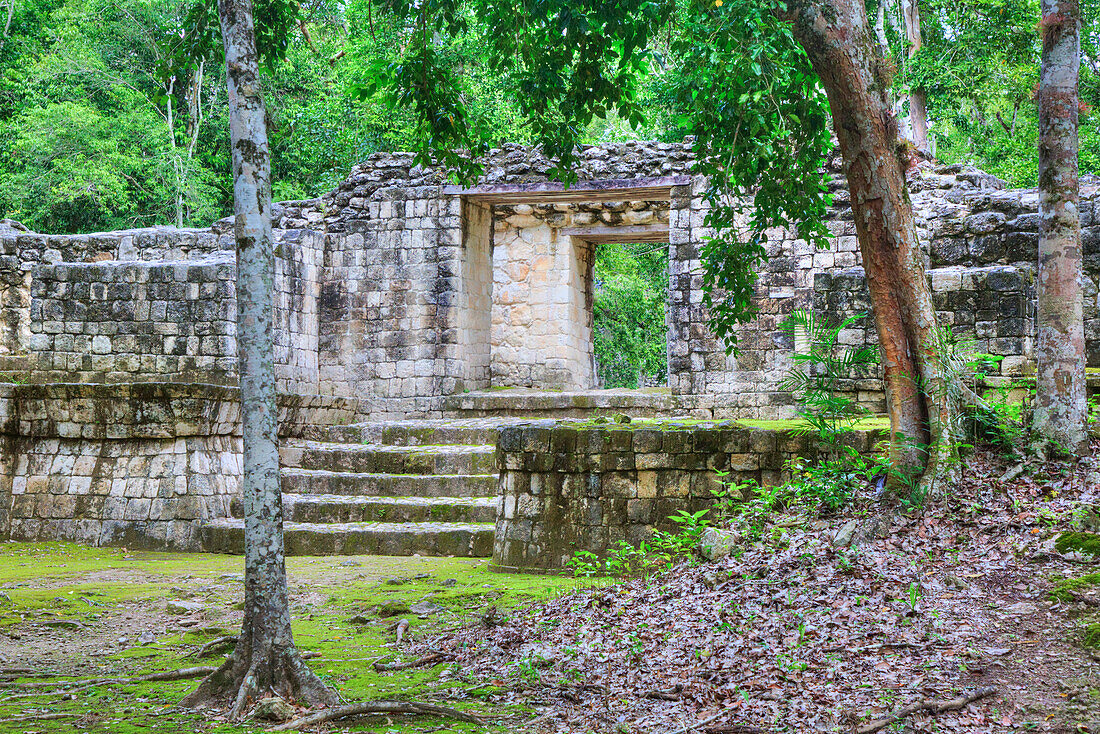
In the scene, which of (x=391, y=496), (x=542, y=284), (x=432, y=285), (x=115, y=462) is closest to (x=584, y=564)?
(x=391, y=496)

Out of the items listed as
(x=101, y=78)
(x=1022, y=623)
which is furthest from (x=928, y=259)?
(x=101, y=78)

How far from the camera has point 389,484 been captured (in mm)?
9086

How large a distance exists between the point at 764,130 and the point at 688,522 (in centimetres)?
252

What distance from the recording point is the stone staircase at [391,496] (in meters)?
8.02

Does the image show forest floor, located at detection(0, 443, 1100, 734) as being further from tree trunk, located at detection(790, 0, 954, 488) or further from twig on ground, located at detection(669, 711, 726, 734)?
tree trunk, located at detection(790, 0, 954, 488)

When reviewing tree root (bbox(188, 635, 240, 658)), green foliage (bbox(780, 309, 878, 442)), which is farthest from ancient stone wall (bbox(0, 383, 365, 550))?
green foliage (bbox(780, 309, 878, 442))

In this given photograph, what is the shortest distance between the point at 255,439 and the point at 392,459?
593cm

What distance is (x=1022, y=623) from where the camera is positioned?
12.3 feet

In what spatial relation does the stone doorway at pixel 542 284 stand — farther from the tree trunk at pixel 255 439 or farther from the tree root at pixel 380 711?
the tree root at pixel 380 711

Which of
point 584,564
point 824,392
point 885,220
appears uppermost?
point 885,220

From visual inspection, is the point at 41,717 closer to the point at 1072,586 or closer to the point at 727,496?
the point at 727,496

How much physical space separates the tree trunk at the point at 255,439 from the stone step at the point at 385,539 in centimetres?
418

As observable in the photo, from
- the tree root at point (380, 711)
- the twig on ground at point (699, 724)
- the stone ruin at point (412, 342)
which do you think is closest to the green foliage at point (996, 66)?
the stone ruin at point (412, 342)

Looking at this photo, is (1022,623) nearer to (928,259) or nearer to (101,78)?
(928,259)
